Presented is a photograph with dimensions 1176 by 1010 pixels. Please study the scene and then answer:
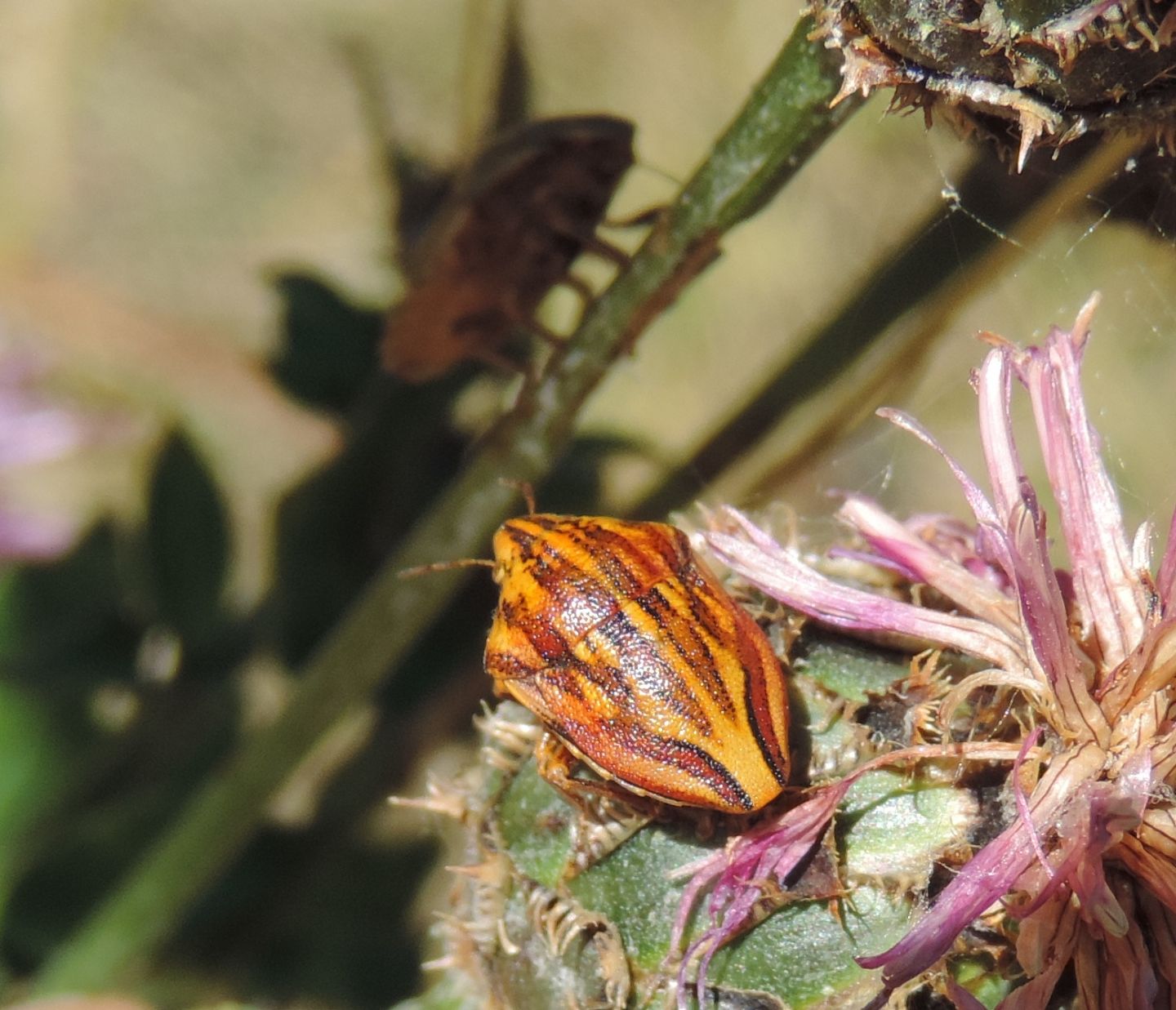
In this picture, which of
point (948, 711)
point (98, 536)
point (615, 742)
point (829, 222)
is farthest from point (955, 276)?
point (98, 536)

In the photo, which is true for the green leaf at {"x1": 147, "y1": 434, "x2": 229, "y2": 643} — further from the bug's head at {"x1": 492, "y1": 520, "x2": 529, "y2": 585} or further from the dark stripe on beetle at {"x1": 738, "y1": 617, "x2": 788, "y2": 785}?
the dark stripe on beetle at {"x1": 738, "y1": 617, "x2": 788, "y2": 785}

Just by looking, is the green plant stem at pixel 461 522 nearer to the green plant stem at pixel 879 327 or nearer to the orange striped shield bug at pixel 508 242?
the orange striped shield bug at pixel 508 242

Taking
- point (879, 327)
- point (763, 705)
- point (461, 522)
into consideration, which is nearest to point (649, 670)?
point (763, 705)

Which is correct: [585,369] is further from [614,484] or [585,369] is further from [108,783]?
[108,783]

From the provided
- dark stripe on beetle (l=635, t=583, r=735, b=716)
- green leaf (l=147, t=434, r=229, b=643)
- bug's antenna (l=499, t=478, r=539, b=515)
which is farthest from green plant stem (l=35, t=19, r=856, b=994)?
dark stripe on beetle (l=635, t=583, r=735, b=716)

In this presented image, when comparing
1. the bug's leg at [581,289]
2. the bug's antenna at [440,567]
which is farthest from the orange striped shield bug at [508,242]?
the bug's antenna at [440,567]
